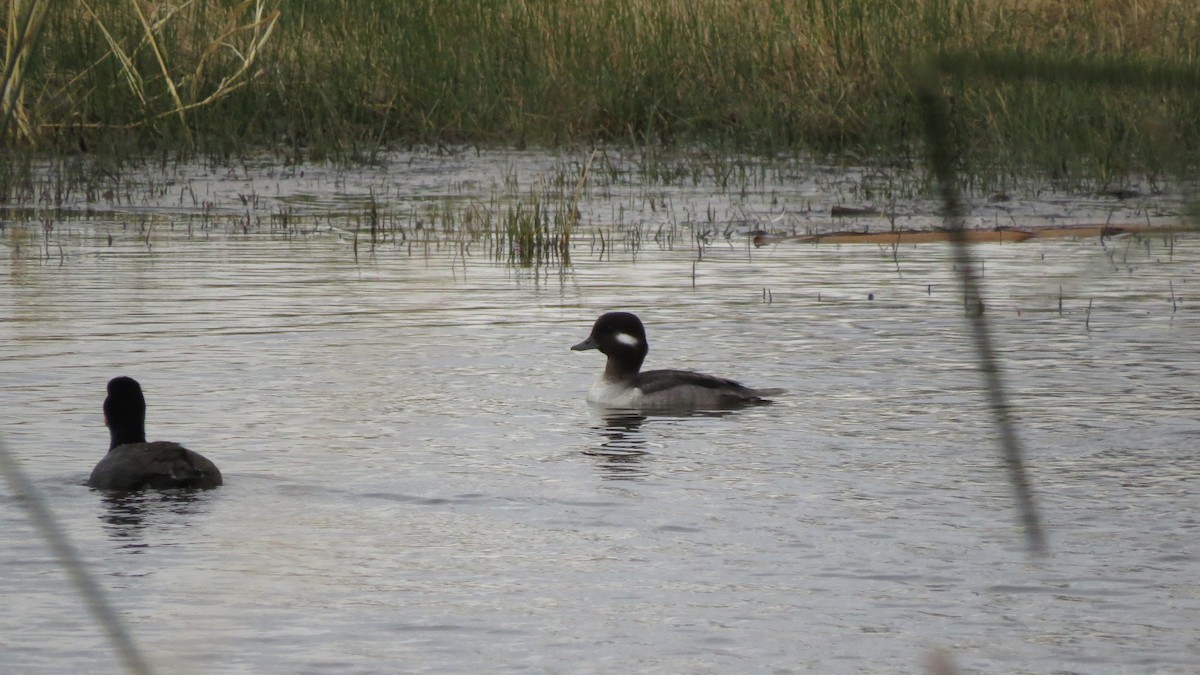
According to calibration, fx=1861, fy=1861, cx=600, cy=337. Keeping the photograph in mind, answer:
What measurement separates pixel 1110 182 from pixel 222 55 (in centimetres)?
858

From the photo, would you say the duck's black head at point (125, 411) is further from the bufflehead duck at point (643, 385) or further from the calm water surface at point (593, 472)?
the bufflehead duck at point (643, 385)

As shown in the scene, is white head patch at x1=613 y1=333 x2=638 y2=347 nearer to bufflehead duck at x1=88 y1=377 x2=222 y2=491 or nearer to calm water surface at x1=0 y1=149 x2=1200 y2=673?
calm water surface at x1=0 y1=149 x2=1200 y2=673

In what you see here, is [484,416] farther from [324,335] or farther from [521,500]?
[324,335]

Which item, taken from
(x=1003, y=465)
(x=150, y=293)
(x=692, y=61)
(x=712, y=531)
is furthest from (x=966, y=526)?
(x=692, y=61)

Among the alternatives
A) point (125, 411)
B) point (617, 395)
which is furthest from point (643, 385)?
point (125, 411)

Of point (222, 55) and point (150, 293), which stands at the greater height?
point (222, 55)

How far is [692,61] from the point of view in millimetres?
18266

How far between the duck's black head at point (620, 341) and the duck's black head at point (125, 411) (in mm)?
2405

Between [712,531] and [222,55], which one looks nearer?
[712,531]

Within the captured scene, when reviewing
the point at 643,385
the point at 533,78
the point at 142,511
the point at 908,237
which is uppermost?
the point at 533,78

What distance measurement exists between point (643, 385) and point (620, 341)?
54 cm

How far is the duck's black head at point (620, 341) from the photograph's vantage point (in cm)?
853

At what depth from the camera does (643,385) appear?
321 inches

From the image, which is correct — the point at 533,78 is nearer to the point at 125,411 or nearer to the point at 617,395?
the point at 617,395
